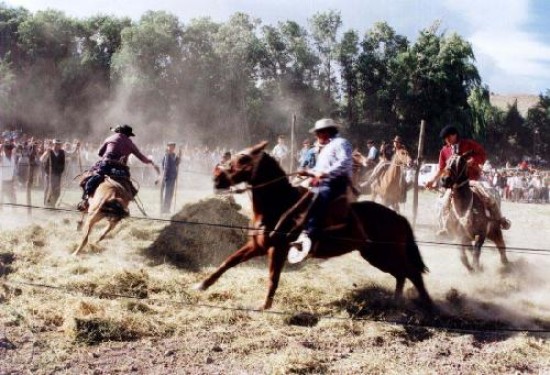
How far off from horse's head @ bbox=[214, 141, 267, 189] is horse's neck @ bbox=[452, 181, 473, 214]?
4.43 metres

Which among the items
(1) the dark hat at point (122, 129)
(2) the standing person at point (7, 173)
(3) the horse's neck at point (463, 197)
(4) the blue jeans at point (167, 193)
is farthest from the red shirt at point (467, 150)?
(2) the standing person at point (7, 173)

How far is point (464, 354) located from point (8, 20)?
4373cm

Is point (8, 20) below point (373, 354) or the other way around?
the other way around

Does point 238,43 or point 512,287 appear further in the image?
point 238,43

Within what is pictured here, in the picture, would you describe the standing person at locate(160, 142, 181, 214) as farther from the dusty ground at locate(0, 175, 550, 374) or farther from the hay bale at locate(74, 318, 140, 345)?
the hay bale at locate(74, 318, 140, 345)

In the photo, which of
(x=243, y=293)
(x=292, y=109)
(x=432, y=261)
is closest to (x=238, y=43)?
(x=292, y=109)

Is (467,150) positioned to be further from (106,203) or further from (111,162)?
(111,162)

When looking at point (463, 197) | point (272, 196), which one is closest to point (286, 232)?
point (272, 196)

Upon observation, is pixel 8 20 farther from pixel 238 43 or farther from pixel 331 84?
pixel 331 84

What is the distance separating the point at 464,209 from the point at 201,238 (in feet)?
15.9

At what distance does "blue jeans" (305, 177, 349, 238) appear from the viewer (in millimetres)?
6891

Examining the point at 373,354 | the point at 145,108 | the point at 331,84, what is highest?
the point at 331,84

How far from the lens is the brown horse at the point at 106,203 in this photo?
9906 mm

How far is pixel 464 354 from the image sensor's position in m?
6.57
